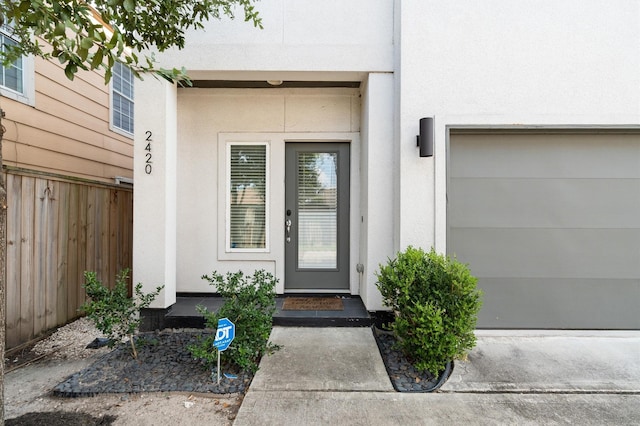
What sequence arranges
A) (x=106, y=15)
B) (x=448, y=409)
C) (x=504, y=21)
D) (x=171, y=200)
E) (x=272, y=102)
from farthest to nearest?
(x=272, y=102)
(x=171, y=200)
(x=504, y=21)
(x=448, y=409)
(x=106, y=15)

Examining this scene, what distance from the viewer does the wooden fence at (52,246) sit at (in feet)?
10.6

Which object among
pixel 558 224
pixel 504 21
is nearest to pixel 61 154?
pixel 504 21

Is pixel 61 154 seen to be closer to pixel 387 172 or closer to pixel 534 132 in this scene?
pixel 387 172

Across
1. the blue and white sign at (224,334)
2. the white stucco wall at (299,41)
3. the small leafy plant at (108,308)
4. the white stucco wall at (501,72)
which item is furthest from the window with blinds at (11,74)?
the white stucco wall at (501,72)

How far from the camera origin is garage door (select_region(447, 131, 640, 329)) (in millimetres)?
3598

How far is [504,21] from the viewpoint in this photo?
3.55 metres

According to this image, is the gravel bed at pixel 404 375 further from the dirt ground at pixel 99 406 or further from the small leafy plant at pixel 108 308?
the small leafy plant at pixel 108 308

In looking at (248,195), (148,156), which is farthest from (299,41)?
(148,156)

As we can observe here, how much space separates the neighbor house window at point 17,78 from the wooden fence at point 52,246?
4.32ft

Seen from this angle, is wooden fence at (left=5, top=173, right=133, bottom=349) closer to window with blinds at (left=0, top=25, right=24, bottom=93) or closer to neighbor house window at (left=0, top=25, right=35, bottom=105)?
neighbor house window at (left=0, top=25, right=35, bottom=105)

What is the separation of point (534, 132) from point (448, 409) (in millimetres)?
2967

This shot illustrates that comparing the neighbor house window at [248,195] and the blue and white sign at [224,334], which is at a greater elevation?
the neighbor house window at [248,195]

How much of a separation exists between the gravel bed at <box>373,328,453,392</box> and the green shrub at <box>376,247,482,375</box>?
7cm

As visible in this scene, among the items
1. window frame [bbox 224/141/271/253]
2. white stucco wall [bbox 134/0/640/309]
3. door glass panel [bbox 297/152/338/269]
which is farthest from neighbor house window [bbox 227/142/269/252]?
white stucco wall [bbox 134/0/640/309]
